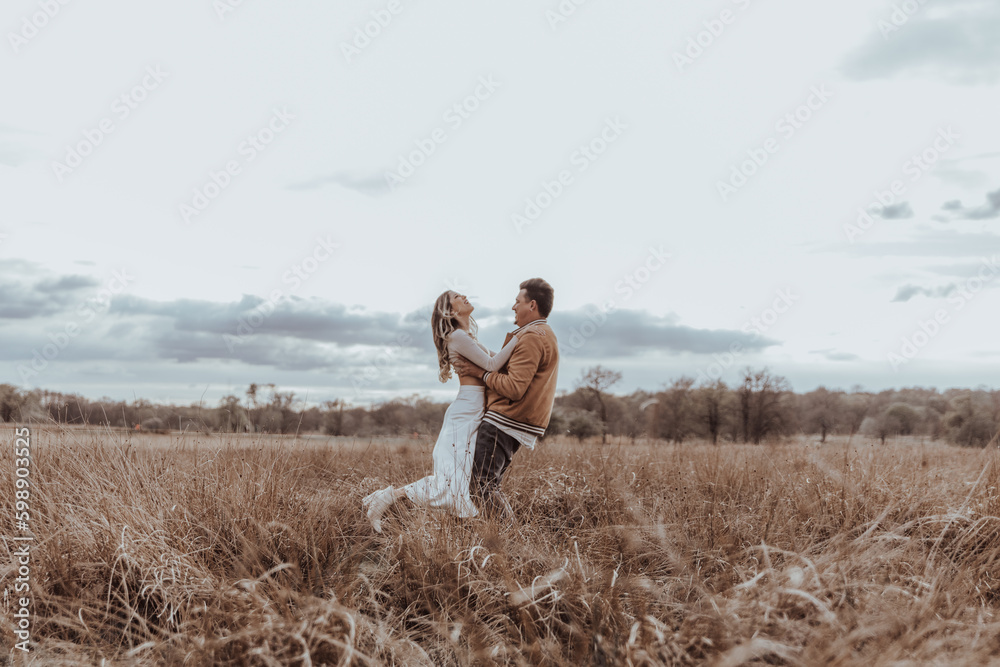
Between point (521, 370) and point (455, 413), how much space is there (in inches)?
29.4

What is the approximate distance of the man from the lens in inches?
206

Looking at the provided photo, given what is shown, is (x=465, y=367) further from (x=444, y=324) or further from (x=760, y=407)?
(x=760, y=407)

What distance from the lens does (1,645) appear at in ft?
13.2

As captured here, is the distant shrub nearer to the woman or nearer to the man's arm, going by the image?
the woman

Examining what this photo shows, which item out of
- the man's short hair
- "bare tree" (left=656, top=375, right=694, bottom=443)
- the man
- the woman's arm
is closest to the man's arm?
the man

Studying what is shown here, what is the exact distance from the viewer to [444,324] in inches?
216

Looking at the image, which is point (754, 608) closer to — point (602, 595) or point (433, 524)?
point (602, 595)

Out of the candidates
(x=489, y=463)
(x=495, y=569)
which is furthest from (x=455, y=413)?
(x=495, y=569)

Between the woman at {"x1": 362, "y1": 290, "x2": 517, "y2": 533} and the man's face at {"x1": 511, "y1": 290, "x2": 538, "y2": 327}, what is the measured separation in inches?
8.4

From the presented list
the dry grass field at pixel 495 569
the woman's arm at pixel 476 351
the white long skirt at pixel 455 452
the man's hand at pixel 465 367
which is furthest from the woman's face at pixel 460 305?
the dry grass field at pixel 495 569

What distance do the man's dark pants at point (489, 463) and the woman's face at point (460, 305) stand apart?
984 mm

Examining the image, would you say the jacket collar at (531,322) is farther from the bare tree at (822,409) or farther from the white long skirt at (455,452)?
the bare tree at (822,409)

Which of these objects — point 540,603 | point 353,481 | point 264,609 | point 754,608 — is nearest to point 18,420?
point 353,481

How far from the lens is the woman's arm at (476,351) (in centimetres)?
531
